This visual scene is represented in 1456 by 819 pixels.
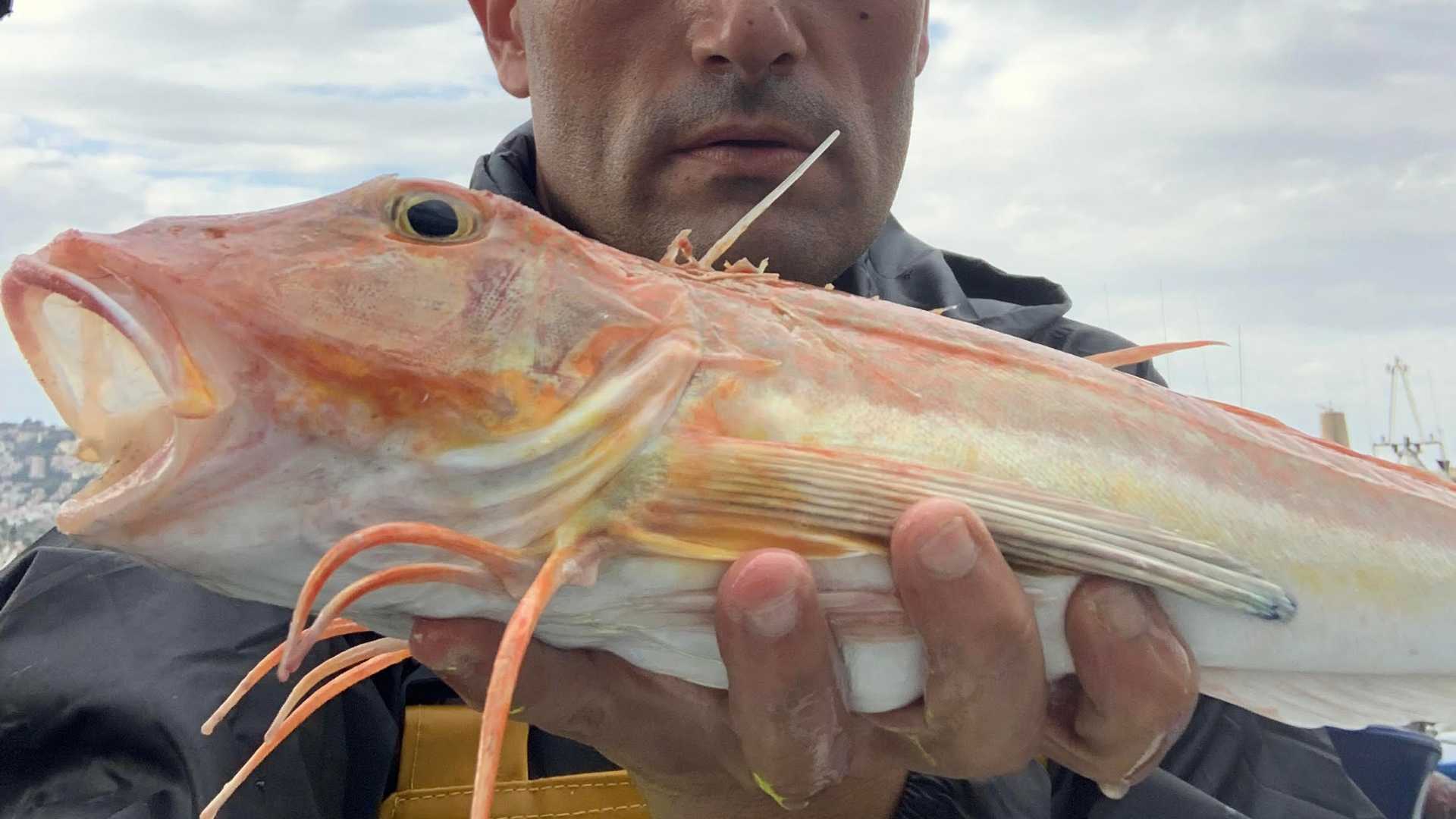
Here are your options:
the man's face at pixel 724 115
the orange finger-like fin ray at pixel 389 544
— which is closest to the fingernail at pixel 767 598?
the orange finger-like fin ray at pixel 389 544

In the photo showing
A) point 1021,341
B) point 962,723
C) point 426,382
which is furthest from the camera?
point 1021,341

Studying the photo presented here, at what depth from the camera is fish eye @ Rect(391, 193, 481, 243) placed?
1580 mm

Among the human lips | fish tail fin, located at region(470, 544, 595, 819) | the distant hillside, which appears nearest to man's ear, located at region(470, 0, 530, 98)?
the human lips

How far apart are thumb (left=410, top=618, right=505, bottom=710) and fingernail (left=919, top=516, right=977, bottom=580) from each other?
2.15 ft

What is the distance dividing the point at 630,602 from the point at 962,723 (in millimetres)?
601

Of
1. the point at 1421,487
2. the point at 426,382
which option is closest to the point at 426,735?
the point at 426,382

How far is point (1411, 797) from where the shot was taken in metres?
2.92

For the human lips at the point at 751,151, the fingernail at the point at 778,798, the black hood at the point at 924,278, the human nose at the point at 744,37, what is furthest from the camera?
the black hood at the point at 924,278

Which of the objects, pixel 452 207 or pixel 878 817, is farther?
pixel 878 817

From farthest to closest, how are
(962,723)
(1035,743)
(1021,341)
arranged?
(1021,341), (1035,743), (962,723)

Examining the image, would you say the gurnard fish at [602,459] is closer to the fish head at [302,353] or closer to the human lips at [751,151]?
the fish head at [302,353]

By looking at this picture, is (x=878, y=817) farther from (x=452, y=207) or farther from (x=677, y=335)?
(x=452, y=207)

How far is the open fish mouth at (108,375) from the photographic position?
4.42ft

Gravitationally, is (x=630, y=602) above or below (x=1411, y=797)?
above
